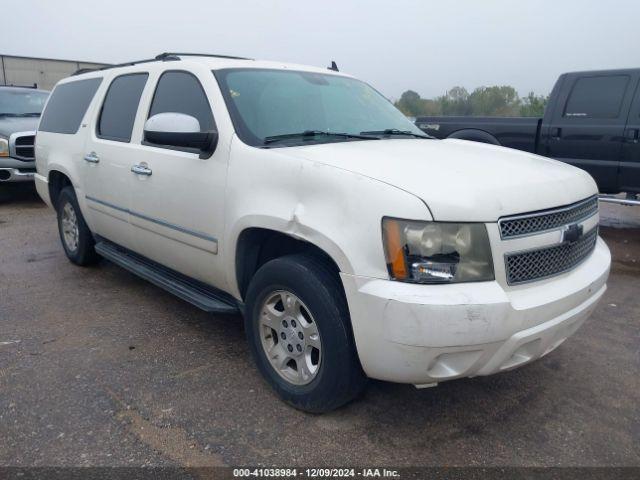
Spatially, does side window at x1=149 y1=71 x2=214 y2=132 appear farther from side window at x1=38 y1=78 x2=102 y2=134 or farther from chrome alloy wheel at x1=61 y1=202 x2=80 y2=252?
chrome alloy wheel at x1=61 y1=202 x2=80 y2=252

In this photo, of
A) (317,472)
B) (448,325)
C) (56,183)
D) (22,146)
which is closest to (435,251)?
(448,325)

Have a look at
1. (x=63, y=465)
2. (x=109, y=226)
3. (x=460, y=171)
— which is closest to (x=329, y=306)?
(x=460, y=171)

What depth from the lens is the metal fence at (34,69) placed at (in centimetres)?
2247

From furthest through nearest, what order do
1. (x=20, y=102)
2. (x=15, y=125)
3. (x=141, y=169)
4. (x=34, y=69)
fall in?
1. (x=34, y=69)
2. (x=20, y=102)
3. (x=15, y=125)
4. (x=141, y=169)

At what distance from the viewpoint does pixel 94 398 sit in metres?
3.02

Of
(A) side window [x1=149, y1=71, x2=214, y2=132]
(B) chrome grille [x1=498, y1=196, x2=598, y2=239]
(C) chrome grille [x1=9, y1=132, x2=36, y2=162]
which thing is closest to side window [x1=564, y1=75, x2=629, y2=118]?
(B) chrome grille [x1=498, y1=196, x2=598, y2=239]

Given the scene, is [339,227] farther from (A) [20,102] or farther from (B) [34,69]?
(B) [34,69]

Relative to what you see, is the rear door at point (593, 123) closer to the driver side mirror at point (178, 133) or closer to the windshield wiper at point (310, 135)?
the windshield wiper at point (310, 135)

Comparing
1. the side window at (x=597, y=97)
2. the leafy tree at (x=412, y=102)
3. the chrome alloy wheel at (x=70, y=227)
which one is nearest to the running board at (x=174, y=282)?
the chrome alloy wheel at (x=70, y=227)

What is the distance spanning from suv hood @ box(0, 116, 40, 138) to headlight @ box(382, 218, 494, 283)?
8349mm

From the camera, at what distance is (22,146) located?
341 inches

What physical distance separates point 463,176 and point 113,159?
2746 millimetres

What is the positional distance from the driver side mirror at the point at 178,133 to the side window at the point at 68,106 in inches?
80.0

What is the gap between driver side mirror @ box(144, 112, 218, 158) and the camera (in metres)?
3.09
